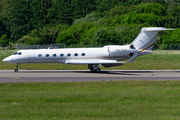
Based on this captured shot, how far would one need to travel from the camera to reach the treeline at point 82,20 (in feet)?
310

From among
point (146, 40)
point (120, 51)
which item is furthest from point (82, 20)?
point (120, 51)

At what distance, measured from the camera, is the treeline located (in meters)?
94.4

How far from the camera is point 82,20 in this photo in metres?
125

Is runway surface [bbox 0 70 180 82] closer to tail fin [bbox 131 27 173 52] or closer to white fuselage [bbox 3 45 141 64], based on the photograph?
white fuselage [bbox 3 45 141 64]

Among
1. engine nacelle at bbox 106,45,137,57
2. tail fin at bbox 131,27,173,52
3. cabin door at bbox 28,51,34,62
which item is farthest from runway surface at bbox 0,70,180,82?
tail fin at bbox 131,27,173,52

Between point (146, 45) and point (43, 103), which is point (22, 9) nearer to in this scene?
point (146, 45)

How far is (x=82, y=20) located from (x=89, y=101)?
113368mm

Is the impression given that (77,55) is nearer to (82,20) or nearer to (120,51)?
(120,51)

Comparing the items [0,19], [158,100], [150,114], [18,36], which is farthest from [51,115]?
[0,19]

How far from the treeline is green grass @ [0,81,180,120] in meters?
66.9

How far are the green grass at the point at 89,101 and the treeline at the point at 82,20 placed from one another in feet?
219

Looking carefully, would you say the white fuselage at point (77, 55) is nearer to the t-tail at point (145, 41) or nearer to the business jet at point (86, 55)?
the business jet at point (86, 55)

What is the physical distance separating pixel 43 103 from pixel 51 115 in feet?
7.35

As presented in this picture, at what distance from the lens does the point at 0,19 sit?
406 ft
